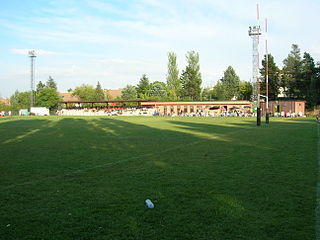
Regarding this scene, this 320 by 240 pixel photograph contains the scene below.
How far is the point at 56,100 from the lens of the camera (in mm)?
94250

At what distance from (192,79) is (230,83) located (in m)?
19.4

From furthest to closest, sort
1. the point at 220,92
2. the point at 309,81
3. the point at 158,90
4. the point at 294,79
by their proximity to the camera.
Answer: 1. the point at 158,90
2. the point at 220,92
3. the point at 294,79
4. the point at 309,81

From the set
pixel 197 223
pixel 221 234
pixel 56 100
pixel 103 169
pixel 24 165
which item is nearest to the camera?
pixel 221 234

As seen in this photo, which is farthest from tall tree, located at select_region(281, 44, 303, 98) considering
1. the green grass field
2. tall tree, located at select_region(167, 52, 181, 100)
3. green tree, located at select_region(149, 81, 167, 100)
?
the green grass field

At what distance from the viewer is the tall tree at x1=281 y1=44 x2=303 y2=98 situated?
66.1 m

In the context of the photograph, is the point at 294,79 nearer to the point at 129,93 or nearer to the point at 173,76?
the point at 173,76

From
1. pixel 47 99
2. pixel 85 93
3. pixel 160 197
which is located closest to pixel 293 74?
pixel 47 99

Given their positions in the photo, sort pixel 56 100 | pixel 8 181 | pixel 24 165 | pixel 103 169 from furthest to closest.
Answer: pixel 56 100 → pixel 24 165 → pixel 103 169 → pixel 8 181

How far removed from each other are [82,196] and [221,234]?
3.02 meters

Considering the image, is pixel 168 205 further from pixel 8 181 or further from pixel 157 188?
pixel 8 181

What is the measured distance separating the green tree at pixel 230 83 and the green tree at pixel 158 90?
64.2ft

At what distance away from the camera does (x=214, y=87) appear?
104 m

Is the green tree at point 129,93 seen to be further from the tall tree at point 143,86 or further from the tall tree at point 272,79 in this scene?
the tall tree at point 272,79

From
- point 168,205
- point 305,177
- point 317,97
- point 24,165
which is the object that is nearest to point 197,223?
point 168,205
